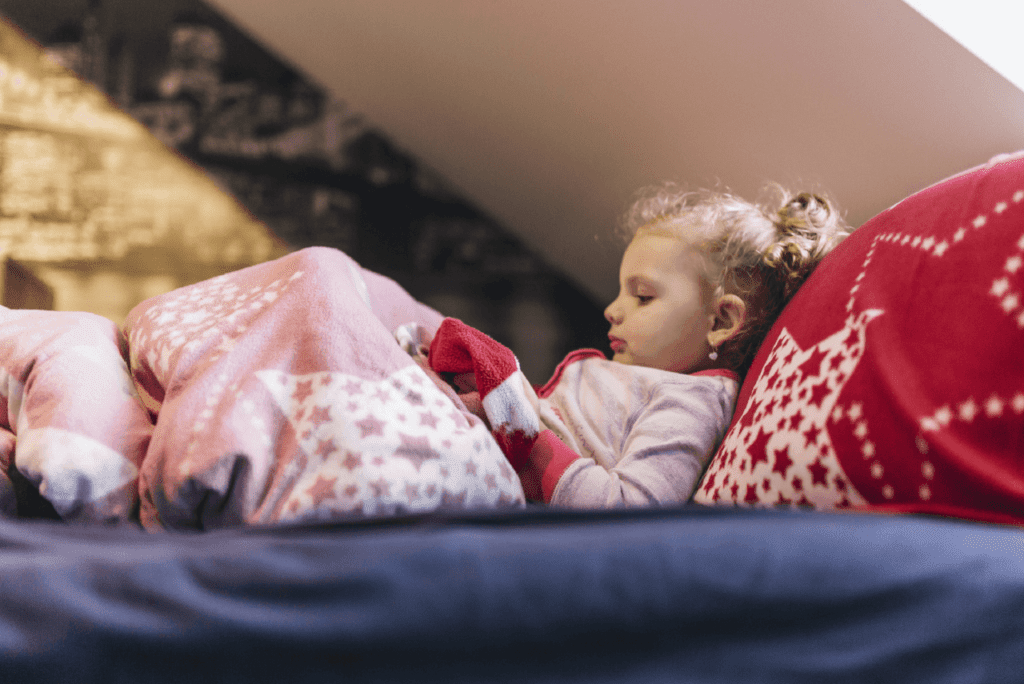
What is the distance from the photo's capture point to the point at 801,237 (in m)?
0.79

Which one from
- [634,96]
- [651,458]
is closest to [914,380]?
[651,458]

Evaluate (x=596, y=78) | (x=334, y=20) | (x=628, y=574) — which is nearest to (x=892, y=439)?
(x=628, y=574)

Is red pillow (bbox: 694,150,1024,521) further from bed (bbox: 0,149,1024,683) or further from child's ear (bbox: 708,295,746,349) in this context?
child's ear (bbox: 708,295,746,349)

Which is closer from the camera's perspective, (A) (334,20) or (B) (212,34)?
(A) (334,20)

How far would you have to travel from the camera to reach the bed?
31 cm

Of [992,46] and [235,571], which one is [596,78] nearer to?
[992,46]

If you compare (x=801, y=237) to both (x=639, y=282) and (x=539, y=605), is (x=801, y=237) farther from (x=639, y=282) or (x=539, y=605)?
(x=539, y=605)

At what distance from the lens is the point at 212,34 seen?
1.88 m

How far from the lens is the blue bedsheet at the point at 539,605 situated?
31 cm

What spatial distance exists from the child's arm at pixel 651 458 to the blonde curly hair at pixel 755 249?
133 millimetres

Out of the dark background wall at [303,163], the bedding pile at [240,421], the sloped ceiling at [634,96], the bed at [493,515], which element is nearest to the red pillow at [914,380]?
the bed at [493,515]

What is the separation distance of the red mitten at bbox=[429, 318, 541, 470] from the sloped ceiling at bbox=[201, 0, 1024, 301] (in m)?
0.68

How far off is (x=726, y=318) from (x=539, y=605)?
64cm

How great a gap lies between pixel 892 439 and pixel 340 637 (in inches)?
15.0
